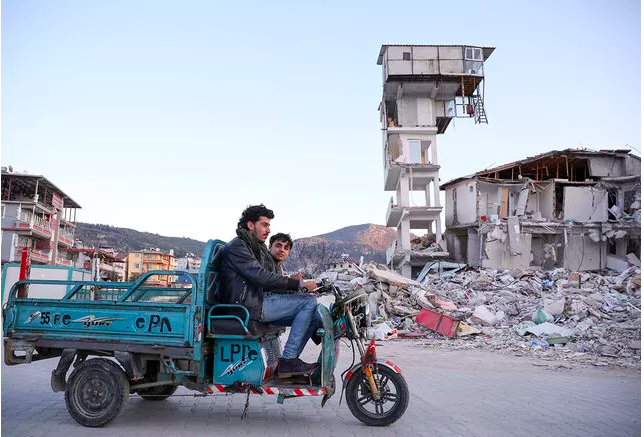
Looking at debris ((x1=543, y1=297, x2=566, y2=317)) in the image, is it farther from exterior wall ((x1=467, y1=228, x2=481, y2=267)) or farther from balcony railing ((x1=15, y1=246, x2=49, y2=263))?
balcony railing ((x1=15, y1=246, x2=49, y2=263))

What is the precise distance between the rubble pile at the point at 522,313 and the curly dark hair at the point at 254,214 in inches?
299

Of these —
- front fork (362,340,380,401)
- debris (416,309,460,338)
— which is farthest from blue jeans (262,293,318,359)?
debris (416,309,460,338)

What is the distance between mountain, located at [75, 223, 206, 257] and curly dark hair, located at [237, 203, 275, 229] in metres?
94.3

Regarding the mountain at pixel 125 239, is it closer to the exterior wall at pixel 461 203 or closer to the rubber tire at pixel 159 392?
the exterior wall at pixel 461 203

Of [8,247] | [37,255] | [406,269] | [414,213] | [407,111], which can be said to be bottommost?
[406,269]

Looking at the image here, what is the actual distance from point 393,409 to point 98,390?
298 centimetres

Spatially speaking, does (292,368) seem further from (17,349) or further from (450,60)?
(450,60)

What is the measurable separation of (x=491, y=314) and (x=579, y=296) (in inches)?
173

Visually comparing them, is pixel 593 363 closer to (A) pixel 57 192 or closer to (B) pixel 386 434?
(B) pixel 386 434

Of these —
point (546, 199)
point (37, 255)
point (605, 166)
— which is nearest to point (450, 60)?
point (546, 199)

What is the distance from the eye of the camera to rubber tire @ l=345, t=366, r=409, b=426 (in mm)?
5070

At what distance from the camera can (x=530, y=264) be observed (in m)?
37.2

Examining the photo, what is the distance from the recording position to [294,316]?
17.2 ft

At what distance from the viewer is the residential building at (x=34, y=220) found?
55.0 meters
